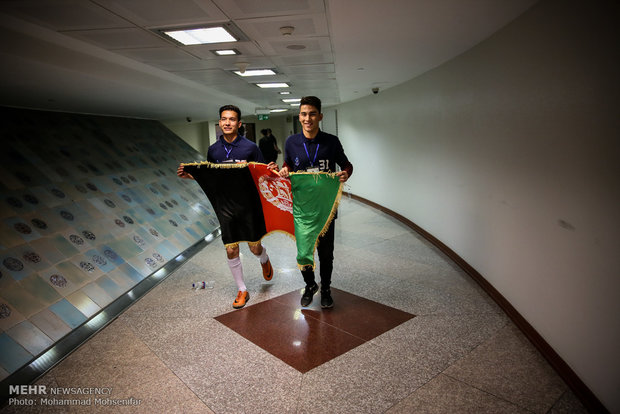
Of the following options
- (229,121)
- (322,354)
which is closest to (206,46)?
(229,121)

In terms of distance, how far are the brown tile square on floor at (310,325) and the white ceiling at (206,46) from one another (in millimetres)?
2427

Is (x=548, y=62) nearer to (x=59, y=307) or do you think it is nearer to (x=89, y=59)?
(x=89, y=59)

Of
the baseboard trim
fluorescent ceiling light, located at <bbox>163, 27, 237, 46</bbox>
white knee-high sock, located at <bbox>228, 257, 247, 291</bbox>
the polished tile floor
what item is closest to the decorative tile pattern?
the polished tile floor

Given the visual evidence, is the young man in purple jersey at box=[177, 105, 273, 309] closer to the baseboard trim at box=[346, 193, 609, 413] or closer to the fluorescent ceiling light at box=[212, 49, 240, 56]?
the fluorescent ceiling light at box=[212, 49, 240, 56]

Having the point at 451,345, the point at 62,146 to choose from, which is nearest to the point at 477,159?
the point at 451,345

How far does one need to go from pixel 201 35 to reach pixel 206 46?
31 centimetres

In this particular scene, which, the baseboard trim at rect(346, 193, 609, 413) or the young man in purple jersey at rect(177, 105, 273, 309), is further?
the young man in purple jersey at rect(177, 105, 273, 309)

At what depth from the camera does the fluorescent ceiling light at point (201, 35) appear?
2910 millimetres

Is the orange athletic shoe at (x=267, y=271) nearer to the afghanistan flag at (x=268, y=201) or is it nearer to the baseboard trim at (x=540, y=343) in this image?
the afghanistan flag at (x=268, y=201)

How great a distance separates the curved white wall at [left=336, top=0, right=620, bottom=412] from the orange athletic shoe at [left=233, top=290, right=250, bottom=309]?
7.87 feet

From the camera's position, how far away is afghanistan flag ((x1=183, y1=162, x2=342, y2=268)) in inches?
121

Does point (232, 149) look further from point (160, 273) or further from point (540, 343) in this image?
point (540, 343)

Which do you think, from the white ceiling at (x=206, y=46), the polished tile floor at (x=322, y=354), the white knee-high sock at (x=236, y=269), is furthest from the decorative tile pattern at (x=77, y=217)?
the white knee-high sock at (x=236, y=269)

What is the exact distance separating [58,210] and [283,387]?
377 cm
